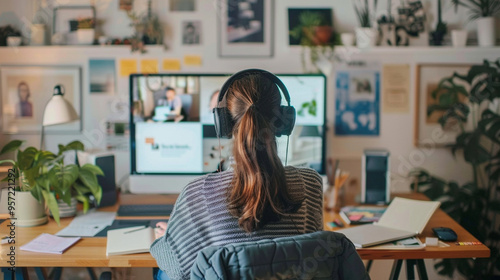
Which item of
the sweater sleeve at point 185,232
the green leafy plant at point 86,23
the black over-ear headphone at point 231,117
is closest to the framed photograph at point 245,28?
the green leafy plant at point 86,23

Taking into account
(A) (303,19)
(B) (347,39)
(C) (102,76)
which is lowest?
(C) (102,76)

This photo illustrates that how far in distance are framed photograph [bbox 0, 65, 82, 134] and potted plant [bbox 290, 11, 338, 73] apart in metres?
1.14

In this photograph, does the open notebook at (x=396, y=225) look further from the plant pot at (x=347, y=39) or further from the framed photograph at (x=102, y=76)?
the framed photograph at (x=102, y=76)

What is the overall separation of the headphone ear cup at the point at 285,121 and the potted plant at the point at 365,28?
127 cm

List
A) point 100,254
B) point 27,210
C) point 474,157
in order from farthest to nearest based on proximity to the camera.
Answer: point 474,157
point 27,210
point 100,254

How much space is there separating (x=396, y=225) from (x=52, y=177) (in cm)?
125

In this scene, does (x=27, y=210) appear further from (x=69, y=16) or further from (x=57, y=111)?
(x=69, y=16)

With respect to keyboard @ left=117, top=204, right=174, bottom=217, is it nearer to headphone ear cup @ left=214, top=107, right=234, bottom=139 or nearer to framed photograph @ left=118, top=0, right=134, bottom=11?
headphone ear cup @ left=214, top=107, right=234, bottom=139

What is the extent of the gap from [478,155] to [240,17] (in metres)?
1.33

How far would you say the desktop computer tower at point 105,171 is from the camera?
6.48 ft

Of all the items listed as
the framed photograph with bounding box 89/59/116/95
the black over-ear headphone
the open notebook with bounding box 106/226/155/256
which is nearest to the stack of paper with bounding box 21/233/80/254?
the open notebook with bounding box 106/226/155/256

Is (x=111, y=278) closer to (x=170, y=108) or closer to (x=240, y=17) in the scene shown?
(x=170, y=108)

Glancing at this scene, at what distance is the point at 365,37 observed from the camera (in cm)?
235

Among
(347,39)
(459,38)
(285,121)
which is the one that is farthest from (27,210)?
(459,38)
